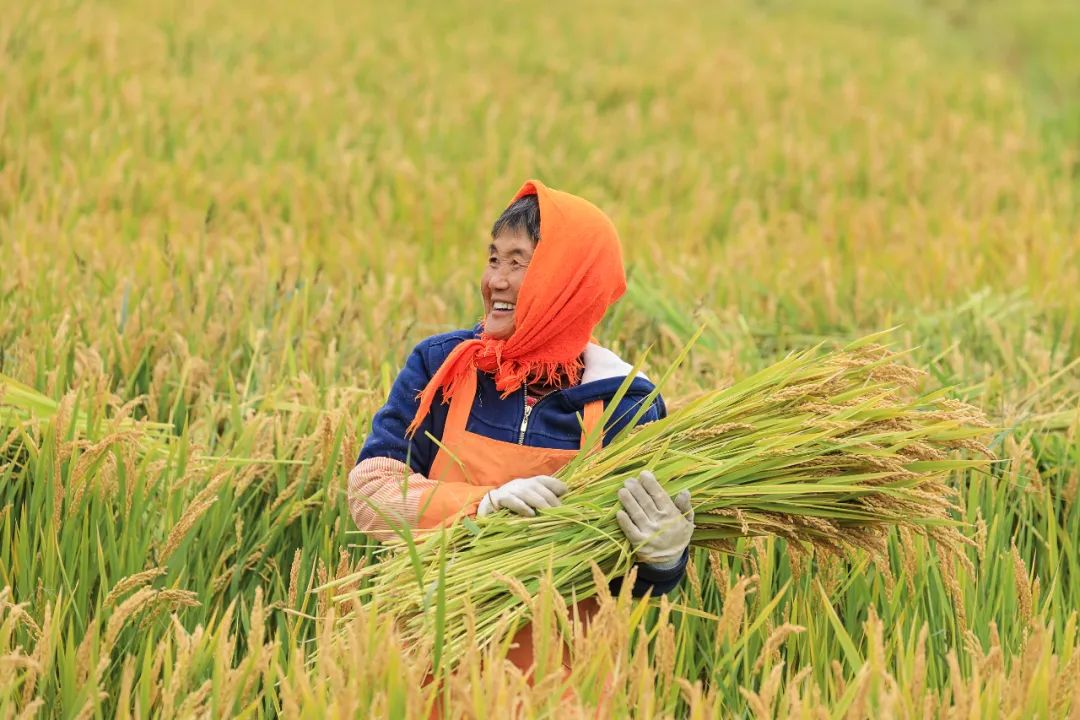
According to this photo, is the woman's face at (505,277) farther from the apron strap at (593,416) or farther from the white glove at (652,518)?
the white glove at (652,518)

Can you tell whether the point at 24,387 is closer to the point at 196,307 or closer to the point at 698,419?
the point at 196,307

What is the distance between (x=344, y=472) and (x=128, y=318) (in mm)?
1334

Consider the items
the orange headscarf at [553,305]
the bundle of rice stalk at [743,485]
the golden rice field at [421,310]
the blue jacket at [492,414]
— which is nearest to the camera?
the golden rice field at [421,310]

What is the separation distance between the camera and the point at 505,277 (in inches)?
90.2

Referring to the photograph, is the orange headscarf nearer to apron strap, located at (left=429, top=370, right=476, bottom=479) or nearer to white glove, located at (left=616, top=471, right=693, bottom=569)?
apron strap, located at (left=429, top=370, right=476, bottom=479)

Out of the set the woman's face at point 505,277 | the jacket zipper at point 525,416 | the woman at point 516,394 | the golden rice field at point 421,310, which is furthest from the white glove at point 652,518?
the woman's face at point 505,277

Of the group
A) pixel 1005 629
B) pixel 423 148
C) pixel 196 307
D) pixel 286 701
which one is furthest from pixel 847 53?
pixel 286 701

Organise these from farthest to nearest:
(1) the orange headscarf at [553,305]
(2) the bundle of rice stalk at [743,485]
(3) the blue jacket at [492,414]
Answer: (3) the blue jacket at [492,414], (1) the orange headscarf at [553,305], (2) the bundle of rice stalk at [743,485]

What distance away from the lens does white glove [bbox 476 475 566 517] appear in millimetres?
2115

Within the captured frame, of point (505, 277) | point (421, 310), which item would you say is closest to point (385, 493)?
point (505, 277)

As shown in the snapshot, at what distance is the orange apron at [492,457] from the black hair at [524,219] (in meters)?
0.29

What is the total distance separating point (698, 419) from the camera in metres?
2.24

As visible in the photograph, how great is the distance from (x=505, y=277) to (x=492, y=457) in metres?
0.30

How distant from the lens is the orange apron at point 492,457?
229 centimetres
